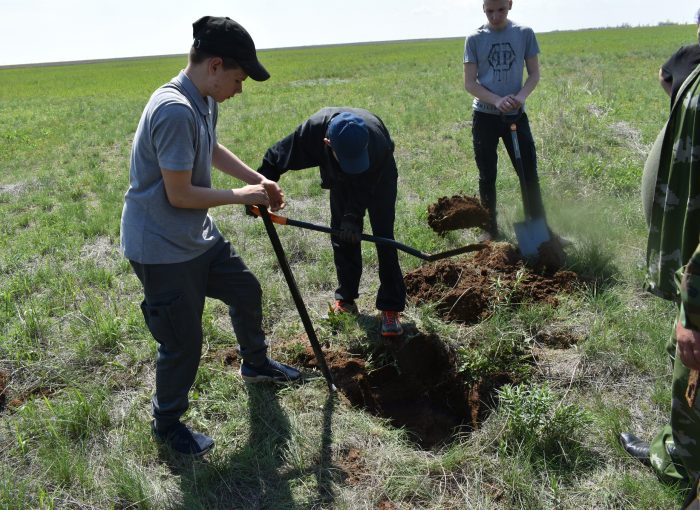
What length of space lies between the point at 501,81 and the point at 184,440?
11.3ft

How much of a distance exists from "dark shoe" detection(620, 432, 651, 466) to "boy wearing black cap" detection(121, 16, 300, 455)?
6.41 ft

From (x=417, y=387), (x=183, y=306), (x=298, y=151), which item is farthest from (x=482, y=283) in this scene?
(x=183, y=306)

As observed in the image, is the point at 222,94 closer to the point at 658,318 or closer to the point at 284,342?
the point at 284,342

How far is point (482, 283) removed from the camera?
4.07 metres

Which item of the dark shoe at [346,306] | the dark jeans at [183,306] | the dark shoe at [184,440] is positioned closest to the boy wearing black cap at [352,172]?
the dark shoe at [346,306]

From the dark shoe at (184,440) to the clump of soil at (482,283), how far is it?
1810mm

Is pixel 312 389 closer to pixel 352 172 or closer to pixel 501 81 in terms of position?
pixel 352 172

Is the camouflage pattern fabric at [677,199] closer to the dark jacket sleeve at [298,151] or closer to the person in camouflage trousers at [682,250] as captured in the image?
the person in camouflage trousers at [682,250]

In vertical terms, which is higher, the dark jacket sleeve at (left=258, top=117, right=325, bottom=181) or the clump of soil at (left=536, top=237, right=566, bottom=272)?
the dark jacket sleeve at (left=258, top=117, right=325, bottom=181)

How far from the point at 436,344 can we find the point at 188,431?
161 cm

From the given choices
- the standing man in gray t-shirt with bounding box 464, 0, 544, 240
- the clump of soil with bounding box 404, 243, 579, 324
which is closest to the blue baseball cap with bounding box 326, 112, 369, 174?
the clump of soil with bounding box 404, 243, 579, 324

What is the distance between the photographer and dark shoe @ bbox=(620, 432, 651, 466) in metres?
2.54

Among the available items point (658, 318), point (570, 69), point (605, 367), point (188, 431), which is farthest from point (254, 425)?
point (570, 69)

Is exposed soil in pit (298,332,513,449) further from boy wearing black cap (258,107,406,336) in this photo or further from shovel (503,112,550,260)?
shovel (503,112,550,260)
